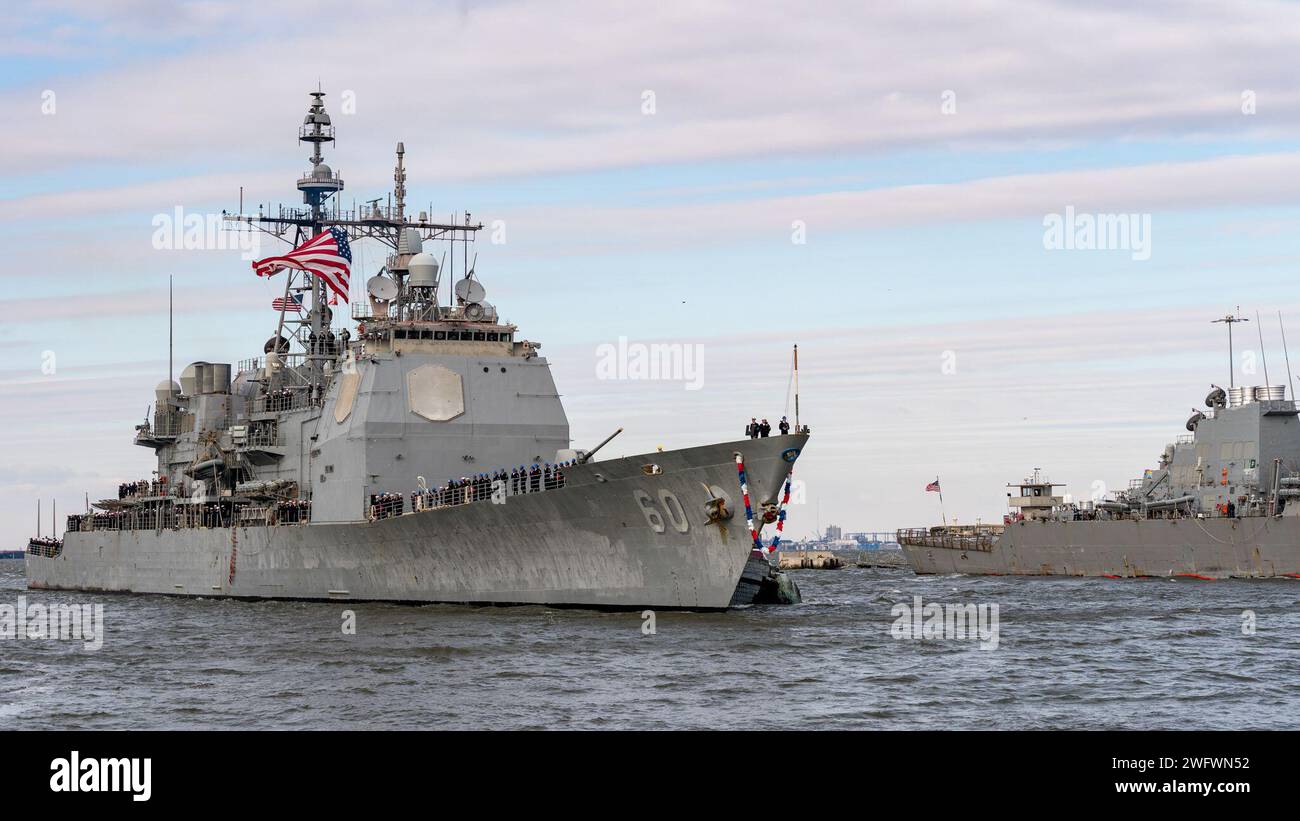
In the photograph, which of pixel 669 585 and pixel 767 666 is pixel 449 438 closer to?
pixel 669 585

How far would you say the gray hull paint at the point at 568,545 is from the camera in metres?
25.2

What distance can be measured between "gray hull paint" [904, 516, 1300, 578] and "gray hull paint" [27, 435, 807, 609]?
30.8 m

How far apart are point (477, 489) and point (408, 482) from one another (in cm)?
420

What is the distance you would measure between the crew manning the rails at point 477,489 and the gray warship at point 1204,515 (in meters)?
28.9

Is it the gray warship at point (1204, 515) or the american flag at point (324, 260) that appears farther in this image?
the gray warship at point (1204, 515)

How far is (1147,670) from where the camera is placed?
21.4m

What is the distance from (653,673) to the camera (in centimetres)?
1983

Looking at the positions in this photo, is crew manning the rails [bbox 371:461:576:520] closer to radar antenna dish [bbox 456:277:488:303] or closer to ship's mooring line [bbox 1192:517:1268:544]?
radar antenna dish [bbox 456:277:488:303]

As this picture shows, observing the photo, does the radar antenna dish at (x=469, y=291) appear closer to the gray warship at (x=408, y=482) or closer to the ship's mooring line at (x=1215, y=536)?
the gray warship at (x=408, y=482)

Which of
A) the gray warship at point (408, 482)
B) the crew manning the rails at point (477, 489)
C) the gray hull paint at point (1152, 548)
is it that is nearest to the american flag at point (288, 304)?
the gray warship at point (408, 482)

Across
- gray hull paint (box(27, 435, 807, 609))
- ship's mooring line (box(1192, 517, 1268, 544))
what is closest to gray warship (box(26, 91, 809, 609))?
gray hull paint (box(27, 435, 807, 609))
